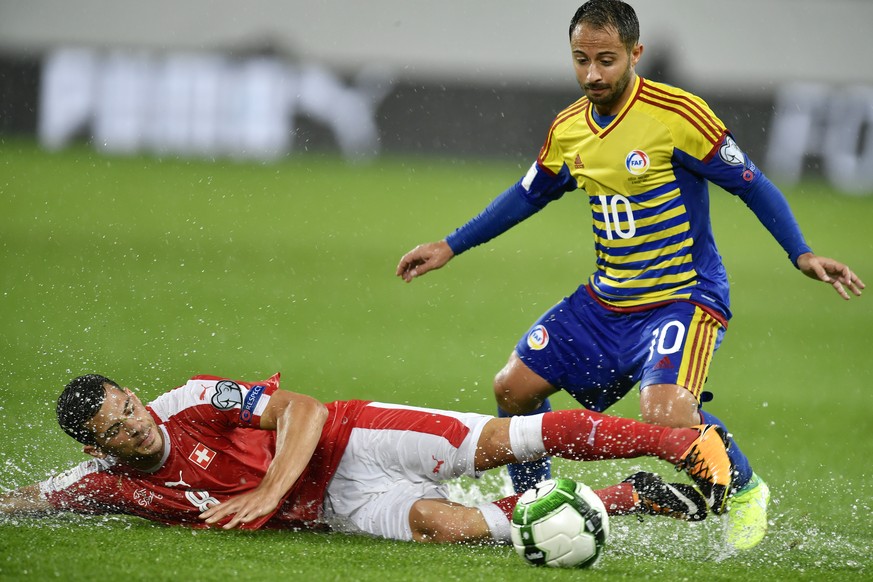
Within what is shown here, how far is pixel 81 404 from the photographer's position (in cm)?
421

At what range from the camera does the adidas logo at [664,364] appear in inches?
179

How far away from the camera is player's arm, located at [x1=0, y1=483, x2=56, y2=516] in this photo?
14.6ft

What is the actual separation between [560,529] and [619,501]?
424 millimetres

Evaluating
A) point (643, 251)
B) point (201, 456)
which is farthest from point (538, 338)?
point (201, 456)

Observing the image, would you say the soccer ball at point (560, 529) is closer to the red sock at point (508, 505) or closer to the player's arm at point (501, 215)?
the red sock at point (508, 505)

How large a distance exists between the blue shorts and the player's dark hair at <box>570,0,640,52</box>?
1.09 meters

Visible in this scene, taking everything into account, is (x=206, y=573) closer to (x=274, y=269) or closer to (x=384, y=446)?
(x=384, y=446)

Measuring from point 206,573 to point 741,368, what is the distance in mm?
5881

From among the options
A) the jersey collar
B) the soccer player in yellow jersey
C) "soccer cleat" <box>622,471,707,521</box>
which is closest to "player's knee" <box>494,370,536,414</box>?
the soccer player in yellow jersey

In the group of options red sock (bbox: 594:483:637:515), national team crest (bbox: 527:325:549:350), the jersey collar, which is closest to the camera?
red sock (bbox: 594:483:637:515)

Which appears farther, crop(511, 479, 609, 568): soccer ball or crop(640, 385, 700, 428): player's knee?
crop(640, 385, 700, 428): player's knee

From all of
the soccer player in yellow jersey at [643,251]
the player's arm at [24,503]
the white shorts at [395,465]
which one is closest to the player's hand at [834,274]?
the soccer player in yellow jersey at [643,251]

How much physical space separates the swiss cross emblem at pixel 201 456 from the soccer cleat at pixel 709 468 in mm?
1770

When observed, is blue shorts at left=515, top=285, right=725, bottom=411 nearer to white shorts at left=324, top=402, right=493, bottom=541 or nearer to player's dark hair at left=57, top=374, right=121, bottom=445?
white shorts at left=324, top=402, right=493, bottom=541
